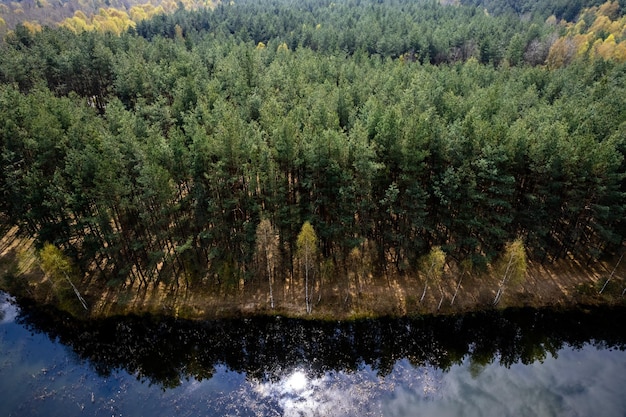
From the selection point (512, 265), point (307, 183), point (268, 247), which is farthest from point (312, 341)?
point (512, 265)

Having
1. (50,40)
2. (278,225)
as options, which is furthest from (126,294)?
(50,40)

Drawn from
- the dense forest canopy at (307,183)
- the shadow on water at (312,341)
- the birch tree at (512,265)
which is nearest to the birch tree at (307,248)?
the dense forest canopy at (307,183)

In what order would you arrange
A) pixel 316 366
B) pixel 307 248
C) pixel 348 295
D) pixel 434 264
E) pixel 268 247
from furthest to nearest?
1. pixel 348 295
2. pixel 268 247
3. pixel 434 264
4. pixel 307 248
5. pixel 316 366

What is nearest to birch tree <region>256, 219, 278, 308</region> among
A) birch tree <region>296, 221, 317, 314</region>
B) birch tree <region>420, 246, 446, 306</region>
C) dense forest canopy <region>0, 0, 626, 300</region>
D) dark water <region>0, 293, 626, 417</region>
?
dense forest canopy <region>0, 0, 626, 300</region>

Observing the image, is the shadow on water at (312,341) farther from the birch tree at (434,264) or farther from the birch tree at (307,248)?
the birch tree at (434,264)

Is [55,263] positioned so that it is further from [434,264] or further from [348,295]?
[434,264]

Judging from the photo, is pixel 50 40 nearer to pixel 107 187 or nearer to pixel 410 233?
pixel 107 187
